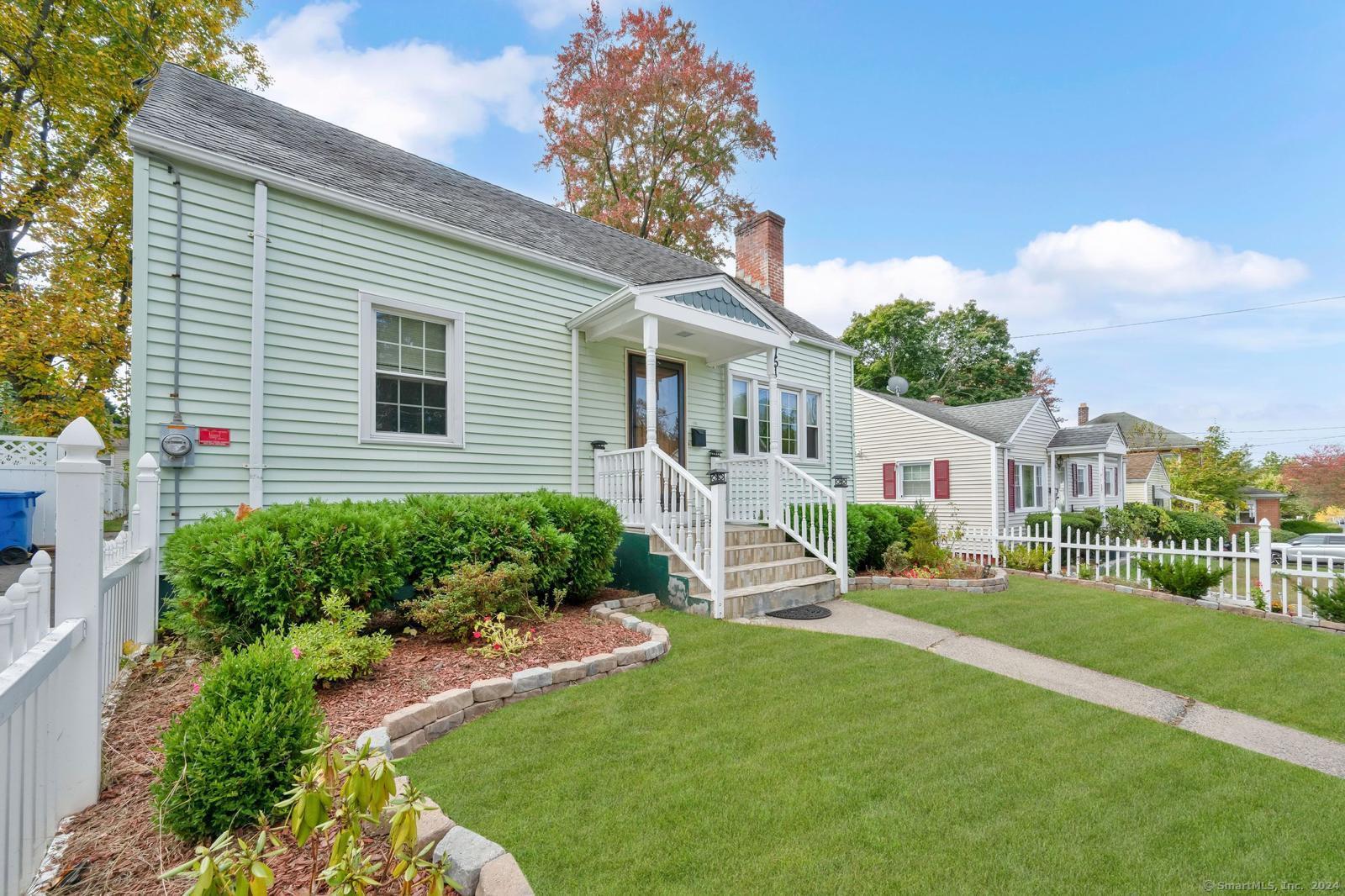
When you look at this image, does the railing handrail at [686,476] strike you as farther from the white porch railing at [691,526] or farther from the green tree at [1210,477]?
the green tree at [1210,477]

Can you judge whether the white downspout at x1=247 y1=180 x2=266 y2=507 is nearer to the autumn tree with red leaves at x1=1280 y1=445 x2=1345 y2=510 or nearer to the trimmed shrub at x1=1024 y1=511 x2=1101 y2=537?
the trimmed shrub at x1=1024 y1=511 x2=1101 y2=537

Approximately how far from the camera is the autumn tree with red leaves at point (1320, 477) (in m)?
34.3

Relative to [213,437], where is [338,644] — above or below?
below

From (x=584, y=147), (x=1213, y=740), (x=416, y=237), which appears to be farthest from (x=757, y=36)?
(x=1213, y=740)

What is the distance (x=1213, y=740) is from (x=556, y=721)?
3.96 m

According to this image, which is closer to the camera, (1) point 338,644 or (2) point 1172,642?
(1) point 338,644

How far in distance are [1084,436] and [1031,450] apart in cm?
256

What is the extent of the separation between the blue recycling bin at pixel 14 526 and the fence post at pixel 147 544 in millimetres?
5568

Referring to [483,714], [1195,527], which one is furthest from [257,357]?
[1195,527]

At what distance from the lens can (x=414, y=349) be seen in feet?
20.9

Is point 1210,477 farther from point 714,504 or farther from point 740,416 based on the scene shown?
point 714,504

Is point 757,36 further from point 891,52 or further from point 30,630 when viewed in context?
point 30,630

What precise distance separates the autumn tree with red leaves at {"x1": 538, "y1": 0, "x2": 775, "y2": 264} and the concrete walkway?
14724mm

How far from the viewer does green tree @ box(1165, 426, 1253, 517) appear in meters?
25.9
